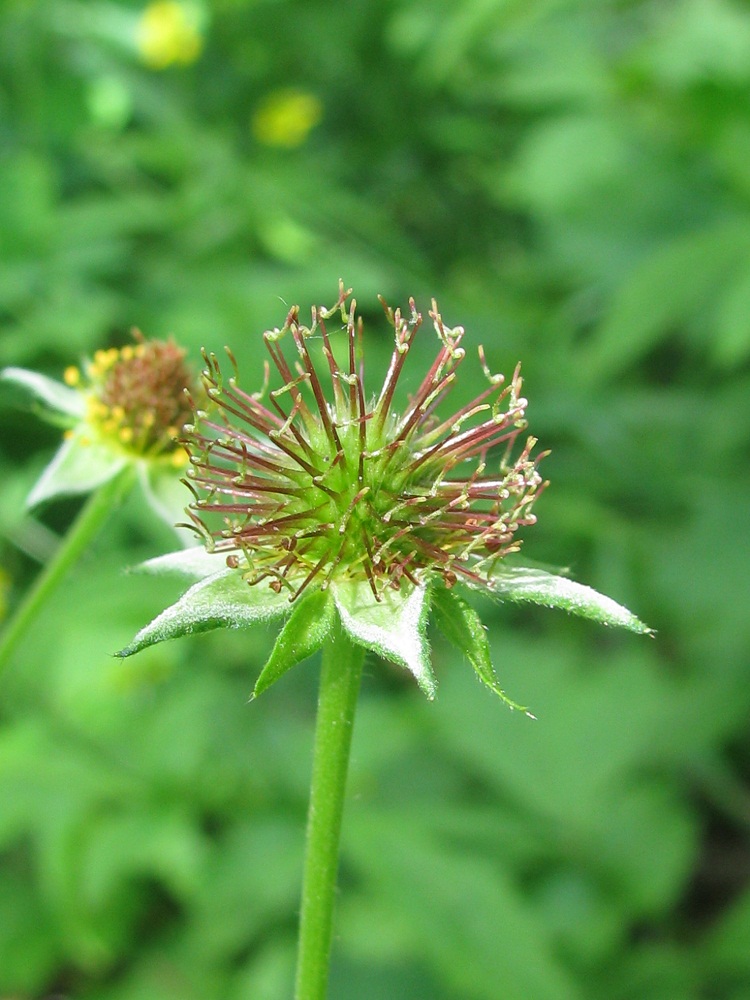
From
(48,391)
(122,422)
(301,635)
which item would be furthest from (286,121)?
(301,635)

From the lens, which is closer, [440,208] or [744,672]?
[744,672]

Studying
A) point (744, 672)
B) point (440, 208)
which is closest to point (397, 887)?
point (744, 672)

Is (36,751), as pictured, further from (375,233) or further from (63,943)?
(375,233)

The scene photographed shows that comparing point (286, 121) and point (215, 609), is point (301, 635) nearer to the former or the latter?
point (215, 609)

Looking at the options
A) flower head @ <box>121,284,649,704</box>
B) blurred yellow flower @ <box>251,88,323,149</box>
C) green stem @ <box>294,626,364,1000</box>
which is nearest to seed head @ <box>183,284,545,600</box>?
flower head @ <box>121,284,649,704</box>

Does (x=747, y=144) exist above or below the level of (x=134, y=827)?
above

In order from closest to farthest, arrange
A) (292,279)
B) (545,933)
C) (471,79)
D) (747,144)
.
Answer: (545,933) < (747,144) < (292,279) < (471,79)

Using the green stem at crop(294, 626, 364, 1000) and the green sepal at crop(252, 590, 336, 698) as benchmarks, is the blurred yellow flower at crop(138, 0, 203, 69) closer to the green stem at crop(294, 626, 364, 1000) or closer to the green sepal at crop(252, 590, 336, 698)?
the green sepal at crop(252, 590, 336, 698)
